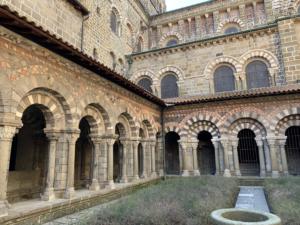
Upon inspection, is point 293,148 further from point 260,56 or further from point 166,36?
point 166,36

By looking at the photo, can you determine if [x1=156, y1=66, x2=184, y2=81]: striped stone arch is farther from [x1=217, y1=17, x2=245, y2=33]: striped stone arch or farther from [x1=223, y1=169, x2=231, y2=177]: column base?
[x1=223, y1=169, x2=231, y2=177]: column base

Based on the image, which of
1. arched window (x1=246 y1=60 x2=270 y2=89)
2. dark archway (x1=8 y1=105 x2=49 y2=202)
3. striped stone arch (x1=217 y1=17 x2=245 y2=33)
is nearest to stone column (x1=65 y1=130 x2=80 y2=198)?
dark archway (x1=8 y1=105 x2=49 y2=202)

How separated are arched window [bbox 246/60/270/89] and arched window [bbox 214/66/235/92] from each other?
0.89m

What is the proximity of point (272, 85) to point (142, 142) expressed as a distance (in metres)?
7.66

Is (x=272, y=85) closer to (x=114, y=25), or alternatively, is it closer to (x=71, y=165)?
(x=114, y=25)

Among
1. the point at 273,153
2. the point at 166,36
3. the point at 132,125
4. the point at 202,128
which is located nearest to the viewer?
the point at 132,125

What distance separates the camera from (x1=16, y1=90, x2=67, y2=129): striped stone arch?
6006 mm

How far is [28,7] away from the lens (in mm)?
8820

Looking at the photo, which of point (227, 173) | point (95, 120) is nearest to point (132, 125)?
point (95, 120)

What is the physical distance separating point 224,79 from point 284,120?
4339 mm

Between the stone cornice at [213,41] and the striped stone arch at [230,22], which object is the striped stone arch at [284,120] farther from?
the striped stone arch at [230,22]

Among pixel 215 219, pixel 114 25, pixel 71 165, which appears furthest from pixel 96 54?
pixel 215 219

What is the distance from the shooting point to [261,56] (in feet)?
44.1

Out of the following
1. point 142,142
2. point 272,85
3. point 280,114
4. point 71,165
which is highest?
point 272,85
